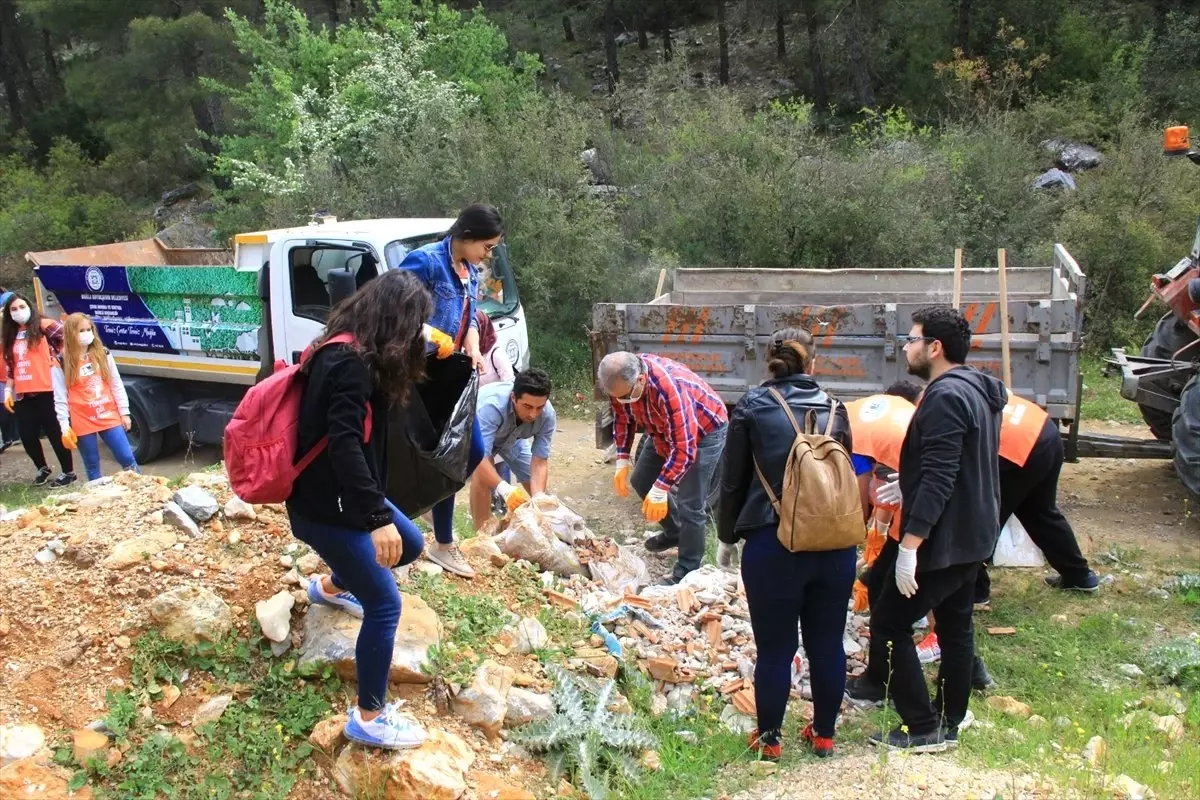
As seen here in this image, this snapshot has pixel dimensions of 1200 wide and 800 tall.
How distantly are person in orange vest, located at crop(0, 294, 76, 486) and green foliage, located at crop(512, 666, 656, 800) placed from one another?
208 inches

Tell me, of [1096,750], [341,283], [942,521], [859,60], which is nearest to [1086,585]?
[1096,750]

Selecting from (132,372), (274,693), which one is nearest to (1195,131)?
(132,372)

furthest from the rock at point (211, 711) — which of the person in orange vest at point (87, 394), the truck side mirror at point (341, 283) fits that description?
the truck side mirror at point (341, 283)

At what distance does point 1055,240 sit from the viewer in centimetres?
1090

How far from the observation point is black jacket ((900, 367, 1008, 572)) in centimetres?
343

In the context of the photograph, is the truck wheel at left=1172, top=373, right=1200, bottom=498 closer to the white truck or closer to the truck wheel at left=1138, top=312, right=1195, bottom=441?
the truck wheel at left=1138, top=312, right=1195, bottom=441

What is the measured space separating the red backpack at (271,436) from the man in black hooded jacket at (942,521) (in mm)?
2026

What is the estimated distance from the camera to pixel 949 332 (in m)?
3.57

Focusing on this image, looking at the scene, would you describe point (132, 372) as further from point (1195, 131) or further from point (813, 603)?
point (1195, 131)

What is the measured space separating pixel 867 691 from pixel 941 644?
1.91ft

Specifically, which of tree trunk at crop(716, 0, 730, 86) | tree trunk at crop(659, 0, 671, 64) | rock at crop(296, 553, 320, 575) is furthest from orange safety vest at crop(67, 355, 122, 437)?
tree trunk at crop(659, 0, 671, 64)

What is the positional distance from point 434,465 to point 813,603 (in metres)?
1.50

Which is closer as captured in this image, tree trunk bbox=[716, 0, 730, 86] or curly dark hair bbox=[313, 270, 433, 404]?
curly dark hair bbox=[313, 270, 433, 404]

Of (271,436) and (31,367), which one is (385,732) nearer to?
(271,436)
